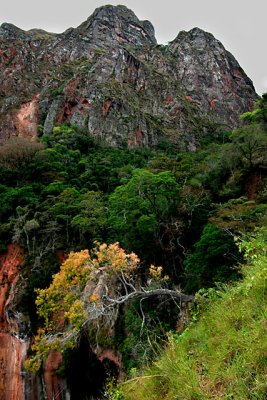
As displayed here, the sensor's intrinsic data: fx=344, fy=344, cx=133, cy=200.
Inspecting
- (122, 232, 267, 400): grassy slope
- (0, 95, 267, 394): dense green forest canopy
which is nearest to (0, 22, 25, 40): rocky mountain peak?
(0, 95, 267, 394): dense green forest canopy

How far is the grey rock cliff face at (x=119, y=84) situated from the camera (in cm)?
4738

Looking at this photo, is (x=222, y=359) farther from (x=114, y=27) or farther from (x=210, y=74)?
(x=114, y=27)

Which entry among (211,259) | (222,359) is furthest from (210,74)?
(222,359)

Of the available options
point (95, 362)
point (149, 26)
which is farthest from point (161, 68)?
point (95, 362)

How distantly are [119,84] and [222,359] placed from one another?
51816 millimetres

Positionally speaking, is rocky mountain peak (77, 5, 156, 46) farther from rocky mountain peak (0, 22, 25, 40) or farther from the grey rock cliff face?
rocky mountain peak (0, 22, 25, 40)

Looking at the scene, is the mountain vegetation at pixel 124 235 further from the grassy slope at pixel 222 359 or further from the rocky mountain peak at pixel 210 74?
the rocky mountain peak at pixel 210 74

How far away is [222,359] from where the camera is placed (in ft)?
8.55

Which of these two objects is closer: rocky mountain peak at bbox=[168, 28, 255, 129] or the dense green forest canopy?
the dense green forest canopy

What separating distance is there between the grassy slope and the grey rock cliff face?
137 feet

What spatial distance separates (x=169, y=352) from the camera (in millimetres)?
2949

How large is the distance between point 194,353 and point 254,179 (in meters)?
18.8

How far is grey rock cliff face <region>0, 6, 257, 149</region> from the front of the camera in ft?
155

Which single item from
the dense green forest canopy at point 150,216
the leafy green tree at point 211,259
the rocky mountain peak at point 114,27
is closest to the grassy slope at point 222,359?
the dense green forest canopy at point 150,216
